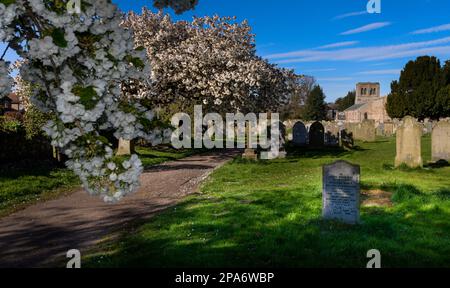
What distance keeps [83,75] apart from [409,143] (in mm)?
17424

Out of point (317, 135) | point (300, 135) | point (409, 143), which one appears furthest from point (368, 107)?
point (409, 143)

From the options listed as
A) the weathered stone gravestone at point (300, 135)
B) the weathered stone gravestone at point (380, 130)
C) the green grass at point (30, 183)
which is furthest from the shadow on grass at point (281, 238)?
the weathered stone gravestone at point (380, 130)

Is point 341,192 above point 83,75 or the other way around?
the other way around

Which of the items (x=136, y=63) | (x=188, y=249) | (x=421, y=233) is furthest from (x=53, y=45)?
(x=421, y=233)

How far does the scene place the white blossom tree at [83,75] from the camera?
Result: 3.56m

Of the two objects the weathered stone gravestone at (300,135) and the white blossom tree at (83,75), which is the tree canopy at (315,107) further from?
the white blossom tree at (83,75)

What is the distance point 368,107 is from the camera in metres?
92.8

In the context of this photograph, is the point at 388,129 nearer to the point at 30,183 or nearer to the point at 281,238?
the point at 30,183

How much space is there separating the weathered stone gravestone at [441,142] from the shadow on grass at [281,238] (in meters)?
10.8

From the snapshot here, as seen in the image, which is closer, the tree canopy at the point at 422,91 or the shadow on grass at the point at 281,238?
the shadow on grass at the point at 281,238

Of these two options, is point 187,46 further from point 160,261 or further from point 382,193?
point 160,261

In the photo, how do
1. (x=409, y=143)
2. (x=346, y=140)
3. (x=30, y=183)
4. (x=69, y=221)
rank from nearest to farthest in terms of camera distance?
(x=69, y=221)
(x=30, y=183)
(x=409, y=143)
(x=346, y=140)

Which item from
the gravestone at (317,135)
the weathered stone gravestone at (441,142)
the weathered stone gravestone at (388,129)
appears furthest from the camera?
the weathered stone gravestone at (388,129)
